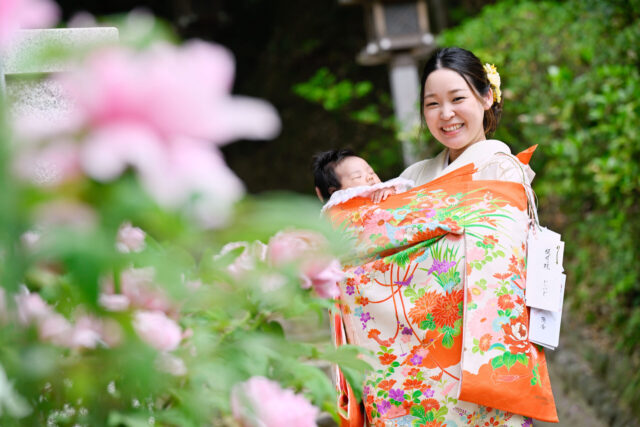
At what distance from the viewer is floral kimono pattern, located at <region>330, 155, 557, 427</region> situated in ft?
6.75

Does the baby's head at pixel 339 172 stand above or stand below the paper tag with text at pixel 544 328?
above

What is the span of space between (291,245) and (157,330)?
19cm

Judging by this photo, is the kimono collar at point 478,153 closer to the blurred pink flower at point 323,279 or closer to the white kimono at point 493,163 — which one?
the white kimono at point 493,163

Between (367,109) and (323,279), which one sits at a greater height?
(323,279)

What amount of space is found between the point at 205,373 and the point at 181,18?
691cm

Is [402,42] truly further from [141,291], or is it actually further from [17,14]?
[17,14]

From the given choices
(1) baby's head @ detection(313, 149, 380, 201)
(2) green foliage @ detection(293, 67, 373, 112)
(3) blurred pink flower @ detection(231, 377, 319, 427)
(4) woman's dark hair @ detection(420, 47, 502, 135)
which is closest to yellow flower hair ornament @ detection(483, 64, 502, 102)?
(4) woman's dark hair @ detection(420, 47, 502, 135)

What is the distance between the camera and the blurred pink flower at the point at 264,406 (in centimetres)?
83

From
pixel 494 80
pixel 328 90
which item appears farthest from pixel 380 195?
pixel 328 90

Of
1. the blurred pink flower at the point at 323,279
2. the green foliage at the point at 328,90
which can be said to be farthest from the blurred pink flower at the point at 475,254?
the green foliage at the point at 328,90

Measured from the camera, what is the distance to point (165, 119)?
58cm

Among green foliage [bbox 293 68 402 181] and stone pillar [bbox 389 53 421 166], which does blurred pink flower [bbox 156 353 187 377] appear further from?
green foliage [bbox 293 68 402 181]

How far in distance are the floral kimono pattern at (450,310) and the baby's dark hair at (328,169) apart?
0.31 metres

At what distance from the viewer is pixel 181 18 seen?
7277 millimetres
